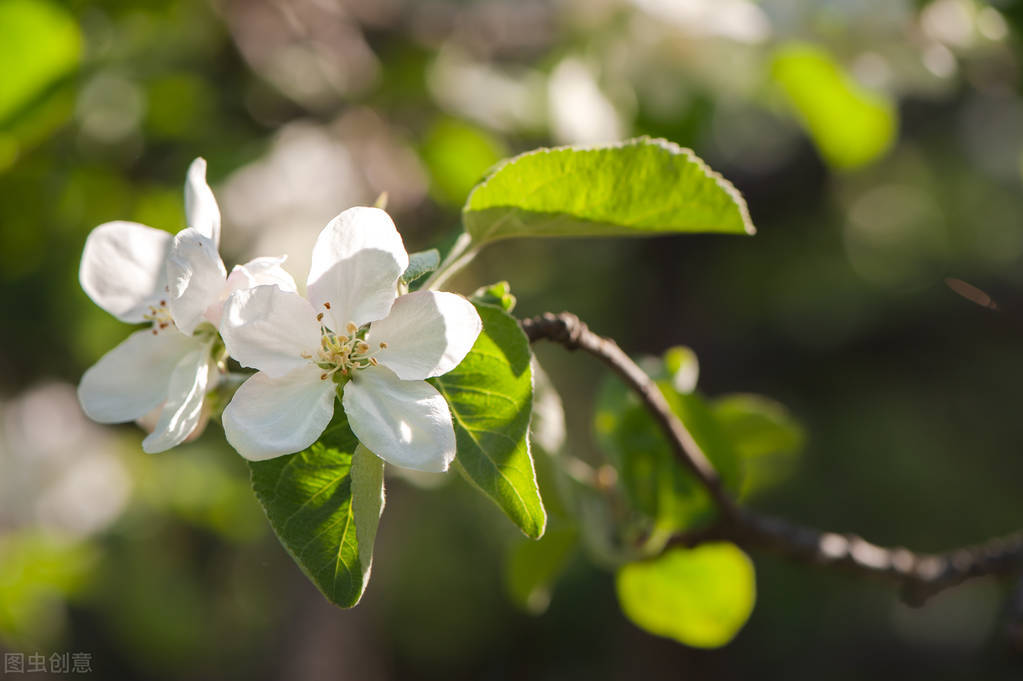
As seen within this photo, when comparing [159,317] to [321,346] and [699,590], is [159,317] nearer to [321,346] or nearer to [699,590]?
[321,346]

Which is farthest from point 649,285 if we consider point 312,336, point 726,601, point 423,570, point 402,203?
point 312,336

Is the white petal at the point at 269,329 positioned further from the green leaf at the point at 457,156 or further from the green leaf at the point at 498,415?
the green leaf at the point at 457,156

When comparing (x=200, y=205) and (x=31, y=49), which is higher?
(x=200, y=205)

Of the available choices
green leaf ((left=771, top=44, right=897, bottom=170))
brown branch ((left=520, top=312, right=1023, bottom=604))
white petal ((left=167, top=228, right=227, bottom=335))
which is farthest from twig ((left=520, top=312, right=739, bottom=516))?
green leaf ((left=771, top=44, right=897, bottom=170))

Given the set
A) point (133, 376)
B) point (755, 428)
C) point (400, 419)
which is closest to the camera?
point (400, 419)

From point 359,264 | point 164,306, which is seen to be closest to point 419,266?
point 359,264

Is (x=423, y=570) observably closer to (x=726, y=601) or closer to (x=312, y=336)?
(x=726, y=601)

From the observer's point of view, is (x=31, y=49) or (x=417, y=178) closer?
(x=31, y=49)
